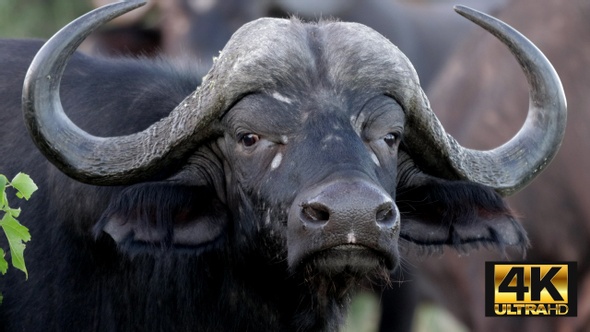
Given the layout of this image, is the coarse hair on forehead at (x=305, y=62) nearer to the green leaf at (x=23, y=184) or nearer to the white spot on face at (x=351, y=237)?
the white spot on face at (x=351, y=237)

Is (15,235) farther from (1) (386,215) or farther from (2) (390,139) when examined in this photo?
(2) (390,139)

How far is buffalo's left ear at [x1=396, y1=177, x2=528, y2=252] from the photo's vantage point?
551cm

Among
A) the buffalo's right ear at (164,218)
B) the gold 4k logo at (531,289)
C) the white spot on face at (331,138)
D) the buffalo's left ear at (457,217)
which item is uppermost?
the white spot on face at (331,138)

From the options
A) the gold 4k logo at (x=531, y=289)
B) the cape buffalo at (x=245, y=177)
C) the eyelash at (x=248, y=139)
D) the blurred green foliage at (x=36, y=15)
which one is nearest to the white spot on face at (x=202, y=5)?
the blurred green foliage at (x=36, y=15)

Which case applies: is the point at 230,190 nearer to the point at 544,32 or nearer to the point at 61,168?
the point at 61,168

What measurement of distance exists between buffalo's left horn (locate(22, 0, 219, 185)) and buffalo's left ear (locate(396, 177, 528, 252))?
103cm

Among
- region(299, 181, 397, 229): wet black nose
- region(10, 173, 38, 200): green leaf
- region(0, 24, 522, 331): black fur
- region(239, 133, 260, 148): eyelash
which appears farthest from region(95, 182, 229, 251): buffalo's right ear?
region(299, 181, 397, 229): wet black nose

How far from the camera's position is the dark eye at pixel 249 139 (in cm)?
512

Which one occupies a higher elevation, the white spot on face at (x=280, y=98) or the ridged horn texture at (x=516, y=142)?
the white spot on face at (x=280, y=98)

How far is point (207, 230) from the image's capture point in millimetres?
5320

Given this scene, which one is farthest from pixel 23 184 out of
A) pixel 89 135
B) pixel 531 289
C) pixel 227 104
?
pixel 531 289

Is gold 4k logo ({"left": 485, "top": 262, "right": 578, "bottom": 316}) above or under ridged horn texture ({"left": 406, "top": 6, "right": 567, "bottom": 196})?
under

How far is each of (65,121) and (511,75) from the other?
15.2 feet

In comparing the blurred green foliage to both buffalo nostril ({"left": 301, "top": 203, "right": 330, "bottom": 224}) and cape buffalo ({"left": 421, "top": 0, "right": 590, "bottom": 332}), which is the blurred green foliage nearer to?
cape buffalo ({"left": 421, "top": 0, "right": 590, "bottom": 332})
